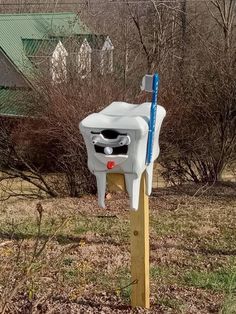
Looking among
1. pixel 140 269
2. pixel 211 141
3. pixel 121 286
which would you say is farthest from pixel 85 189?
pixel 140 269

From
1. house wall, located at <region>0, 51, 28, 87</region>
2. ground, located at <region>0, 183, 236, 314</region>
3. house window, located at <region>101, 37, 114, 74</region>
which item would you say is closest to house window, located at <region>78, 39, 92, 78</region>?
house window, located at <region>101, 37, 114, 74</region>

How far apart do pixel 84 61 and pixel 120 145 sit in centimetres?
785

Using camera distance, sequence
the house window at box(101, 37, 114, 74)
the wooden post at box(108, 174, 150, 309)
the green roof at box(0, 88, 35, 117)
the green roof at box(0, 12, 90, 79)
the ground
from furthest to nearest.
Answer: the green roof at box(0, 12, 90, 79), the green roof at box(0, 88, 35, 117), the house window at box(101, 37, 114, 74), the ground, the wooden post at box(108, 174, 150, 309)

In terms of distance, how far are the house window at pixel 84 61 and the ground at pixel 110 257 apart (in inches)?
135

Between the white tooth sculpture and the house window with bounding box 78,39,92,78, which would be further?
the house window with bounding box 78,39,92,78

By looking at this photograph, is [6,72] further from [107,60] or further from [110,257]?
[110,257]

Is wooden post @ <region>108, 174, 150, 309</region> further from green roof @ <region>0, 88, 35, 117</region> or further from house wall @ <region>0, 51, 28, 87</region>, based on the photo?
house wall @ <region>0, 51, 28, 87</region>

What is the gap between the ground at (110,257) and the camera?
12.2ft

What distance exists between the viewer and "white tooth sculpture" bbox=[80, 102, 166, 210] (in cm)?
332

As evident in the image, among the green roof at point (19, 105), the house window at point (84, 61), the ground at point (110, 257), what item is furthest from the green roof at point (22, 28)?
the ground at point (110, 257)

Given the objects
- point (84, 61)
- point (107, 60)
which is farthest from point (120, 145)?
point (107, 60)

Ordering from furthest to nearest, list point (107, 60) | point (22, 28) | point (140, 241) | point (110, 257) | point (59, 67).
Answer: point (22, 28), point (107, 60), point (59, 67), point (110, 257), point (140, 241)

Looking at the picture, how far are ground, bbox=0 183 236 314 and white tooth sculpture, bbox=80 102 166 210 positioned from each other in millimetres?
432

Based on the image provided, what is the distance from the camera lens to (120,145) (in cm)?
333
